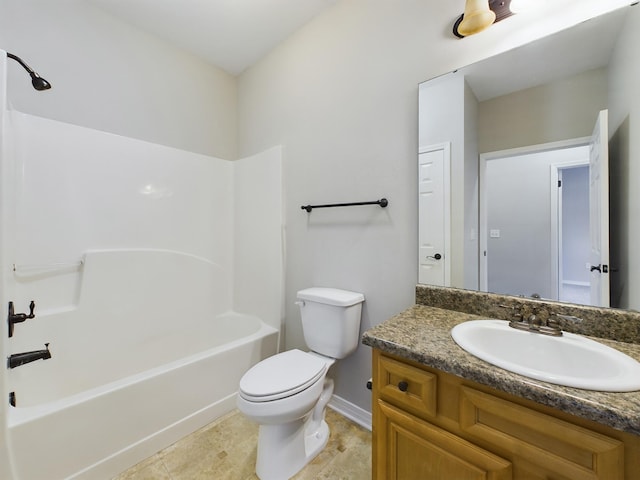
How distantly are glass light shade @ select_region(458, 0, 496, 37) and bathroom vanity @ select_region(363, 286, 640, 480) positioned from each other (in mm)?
1132

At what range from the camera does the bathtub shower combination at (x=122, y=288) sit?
4.06ft

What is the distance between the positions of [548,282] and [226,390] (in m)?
1.84

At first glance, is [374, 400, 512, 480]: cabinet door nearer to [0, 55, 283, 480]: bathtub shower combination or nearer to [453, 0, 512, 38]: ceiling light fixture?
[0, 55, 283, 480]: bathtub shower combination

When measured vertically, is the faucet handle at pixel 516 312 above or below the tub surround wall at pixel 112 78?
below

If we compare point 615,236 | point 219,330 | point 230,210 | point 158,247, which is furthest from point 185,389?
point 615,236

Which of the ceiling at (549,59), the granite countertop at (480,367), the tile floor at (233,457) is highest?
the ceiling at (549,59)

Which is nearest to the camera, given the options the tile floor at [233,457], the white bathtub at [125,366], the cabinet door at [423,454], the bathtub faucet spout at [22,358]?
the cabinet door at [423,454]

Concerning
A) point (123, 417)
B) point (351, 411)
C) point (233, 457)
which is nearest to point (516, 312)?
point (351, 411)

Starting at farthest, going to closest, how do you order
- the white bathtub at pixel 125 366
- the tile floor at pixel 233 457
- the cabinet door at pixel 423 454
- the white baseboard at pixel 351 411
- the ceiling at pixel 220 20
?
the ceiling at pixel 220 20 < the white baseboard at pixel 351 411 < the tile floor at pixel 233 457 < the white bathtub at pixel 125 366 < the cabinet door at pixel 423 454

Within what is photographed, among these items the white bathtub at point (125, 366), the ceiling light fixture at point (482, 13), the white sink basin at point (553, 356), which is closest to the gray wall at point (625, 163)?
the white sink basin at point (553, 356)

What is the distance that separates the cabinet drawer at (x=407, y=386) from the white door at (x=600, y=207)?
0.70m

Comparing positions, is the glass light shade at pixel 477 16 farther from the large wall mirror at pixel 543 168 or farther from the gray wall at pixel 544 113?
the gray wall at pixel 544 113

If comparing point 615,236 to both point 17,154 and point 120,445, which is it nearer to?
point 120,445

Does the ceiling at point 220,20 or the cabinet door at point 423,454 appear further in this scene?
the ceiling at point 220,20
